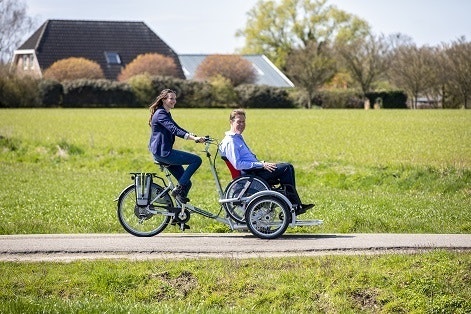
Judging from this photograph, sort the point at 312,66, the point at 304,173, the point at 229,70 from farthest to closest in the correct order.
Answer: the point at 312,66
the point at 229,70
the point at 304,173

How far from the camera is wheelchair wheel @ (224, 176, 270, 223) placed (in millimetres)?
12555

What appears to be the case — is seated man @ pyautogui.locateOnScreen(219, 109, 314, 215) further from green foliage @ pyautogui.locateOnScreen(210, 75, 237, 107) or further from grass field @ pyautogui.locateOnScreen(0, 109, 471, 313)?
green foliage @ pyautogui.locateOnScreen(210, 75, 237, 107)

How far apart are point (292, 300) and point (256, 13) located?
121499 mm

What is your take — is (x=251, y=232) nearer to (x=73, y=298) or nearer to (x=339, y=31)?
(x=73, y=298)

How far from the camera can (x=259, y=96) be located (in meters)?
84.8

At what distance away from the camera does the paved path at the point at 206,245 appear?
37.8ft

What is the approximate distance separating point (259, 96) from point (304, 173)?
196 feet

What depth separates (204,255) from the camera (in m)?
11.4

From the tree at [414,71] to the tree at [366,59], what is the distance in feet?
15.4

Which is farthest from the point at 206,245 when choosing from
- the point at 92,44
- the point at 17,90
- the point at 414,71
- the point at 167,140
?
the point at 92,44

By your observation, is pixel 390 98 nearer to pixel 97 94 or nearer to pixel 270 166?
pixel 97 94

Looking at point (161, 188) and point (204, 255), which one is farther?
point (161, 188)

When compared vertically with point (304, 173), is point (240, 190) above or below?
above

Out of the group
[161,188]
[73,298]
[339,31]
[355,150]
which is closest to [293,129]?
[355,150]
